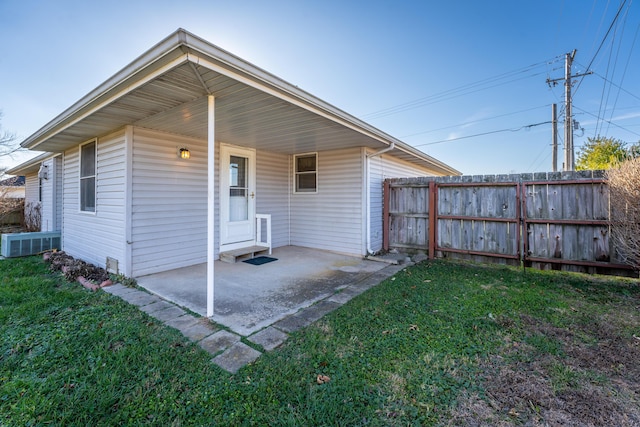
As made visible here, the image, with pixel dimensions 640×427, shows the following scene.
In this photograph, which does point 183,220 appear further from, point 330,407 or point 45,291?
point 330,407

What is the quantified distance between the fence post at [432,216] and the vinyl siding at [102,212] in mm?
5513

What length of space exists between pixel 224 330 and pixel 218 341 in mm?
218

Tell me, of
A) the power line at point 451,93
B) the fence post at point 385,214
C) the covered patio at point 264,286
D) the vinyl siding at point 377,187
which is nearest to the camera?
the covered patio at point 264,286

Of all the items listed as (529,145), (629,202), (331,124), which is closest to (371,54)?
(331,124)

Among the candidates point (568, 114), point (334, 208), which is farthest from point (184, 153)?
point (568, 114)

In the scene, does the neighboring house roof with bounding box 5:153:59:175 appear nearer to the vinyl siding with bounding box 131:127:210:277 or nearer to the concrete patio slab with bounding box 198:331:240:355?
the vinyl siding with bounding box 131:127:210:277

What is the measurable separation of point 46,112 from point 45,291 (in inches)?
510

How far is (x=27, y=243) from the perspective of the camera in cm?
613

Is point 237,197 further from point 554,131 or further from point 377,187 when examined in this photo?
point 554,131

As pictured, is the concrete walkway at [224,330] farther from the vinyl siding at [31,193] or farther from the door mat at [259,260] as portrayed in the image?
the vinyl siding at [31,193]

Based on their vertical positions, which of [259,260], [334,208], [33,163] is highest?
[33,163]

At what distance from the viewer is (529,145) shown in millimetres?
16844

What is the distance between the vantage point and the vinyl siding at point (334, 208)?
602 cm

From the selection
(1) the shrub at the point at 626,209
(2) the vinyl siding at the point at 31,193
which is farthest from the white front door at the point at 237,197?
(2) the vinyl siding at the point at 31,193
